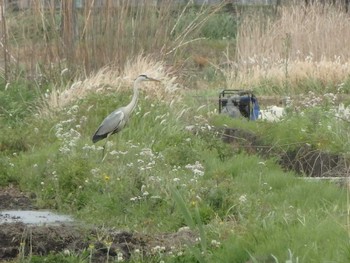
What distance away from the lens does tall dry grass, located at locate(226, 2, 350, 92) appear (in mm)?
21906

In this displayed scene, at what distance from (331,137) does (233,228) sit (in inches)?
190

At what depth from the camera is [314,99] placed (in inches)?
650

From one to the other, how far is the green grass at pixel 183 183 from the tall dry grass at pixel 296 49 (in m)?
6.27

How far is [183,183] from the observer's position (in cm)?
1014

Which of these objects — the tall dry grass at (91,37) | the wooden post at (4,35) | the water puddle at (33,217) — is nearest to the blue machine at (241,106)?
the tall dry grass at (91,37)

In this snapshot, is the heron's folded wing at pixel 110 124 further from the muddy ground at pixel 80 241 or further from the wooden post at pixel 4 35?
the wooden post at pixel 4 35

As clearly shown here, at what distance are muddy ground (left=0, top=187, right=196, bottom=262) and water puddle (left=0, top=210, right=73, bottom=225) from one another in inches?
38.4

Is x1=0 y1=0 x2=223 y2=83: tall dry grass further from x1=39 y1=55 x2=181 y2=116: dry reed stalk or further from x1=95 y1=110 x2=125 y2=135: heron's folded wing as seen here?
x1=95 y1=110 x2=125 y2=135: heron's folded wing

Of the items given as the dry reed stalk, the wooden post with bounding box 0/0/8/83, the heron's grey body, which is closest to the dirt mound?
the heron's grey body

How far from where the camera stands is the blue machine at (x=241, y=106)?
659 inches

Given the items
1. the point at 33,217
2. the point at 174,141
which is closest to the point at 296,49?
the point at 174,141

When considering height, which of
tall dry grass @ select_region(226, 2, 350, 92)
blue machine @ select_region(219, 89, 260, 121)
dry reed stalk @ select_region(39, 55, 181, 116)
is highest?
dry reed stalk @ select_region(39, 55, 181, 116)

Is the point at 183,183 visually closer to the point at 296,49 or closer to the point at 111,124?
the point at 111,124

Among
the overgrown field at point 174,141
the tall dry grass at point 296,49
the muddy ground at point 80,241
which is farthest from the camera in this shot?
the tall dry grass at point 296,49
